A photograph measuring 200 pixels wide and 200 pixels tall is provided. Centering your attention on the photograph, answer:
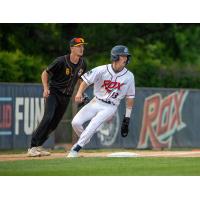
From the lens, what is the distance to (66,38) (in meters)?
31.1

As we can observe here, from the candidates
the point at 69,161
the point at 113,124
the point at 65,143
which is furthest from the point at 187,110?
the point at 69,161

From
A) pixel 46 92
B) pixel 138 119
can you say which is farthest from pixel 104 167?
pixel 138 119

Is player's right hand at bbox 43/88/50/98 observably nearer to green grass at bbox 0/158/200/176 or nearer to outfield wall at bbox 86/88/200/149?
green grass at bbox 0/158/200/176

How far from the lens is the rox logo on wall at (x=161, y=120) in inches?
918

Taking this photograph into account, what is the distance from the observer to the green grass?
44.3ft

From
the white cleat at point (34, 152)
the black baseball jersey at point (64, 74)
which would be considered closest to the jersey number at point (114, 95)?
the black baseball jersey at point (64, 74)

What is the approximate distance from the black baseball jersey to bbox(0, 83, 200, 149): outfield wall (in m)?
4.01

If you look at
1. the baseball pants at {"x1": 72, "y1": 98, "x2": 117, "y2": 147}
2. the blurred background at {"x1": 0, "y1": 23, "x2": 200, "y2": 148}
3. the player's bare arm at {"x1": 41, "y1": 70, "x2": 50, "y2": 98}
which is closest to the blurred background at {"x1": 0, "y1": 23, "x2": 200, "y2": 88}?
the blurred background at {"x1": 0, "y1": 23, "x2": 200, "y2": 148}

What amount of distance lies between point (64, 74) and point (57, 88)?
1.09ft

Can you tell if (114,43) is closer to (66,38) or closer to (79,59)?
(66,38)

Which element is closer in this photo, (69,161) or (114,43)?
(69,161)

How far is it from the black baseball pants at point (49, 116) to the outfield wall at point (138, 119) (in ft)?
12.6

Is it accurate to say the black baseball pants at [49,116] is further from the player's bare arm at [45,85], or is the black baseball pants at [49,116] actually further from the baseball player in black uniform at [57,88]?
the player's bare arm at [45,85]

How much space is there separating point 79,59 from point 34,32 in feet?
46.4
